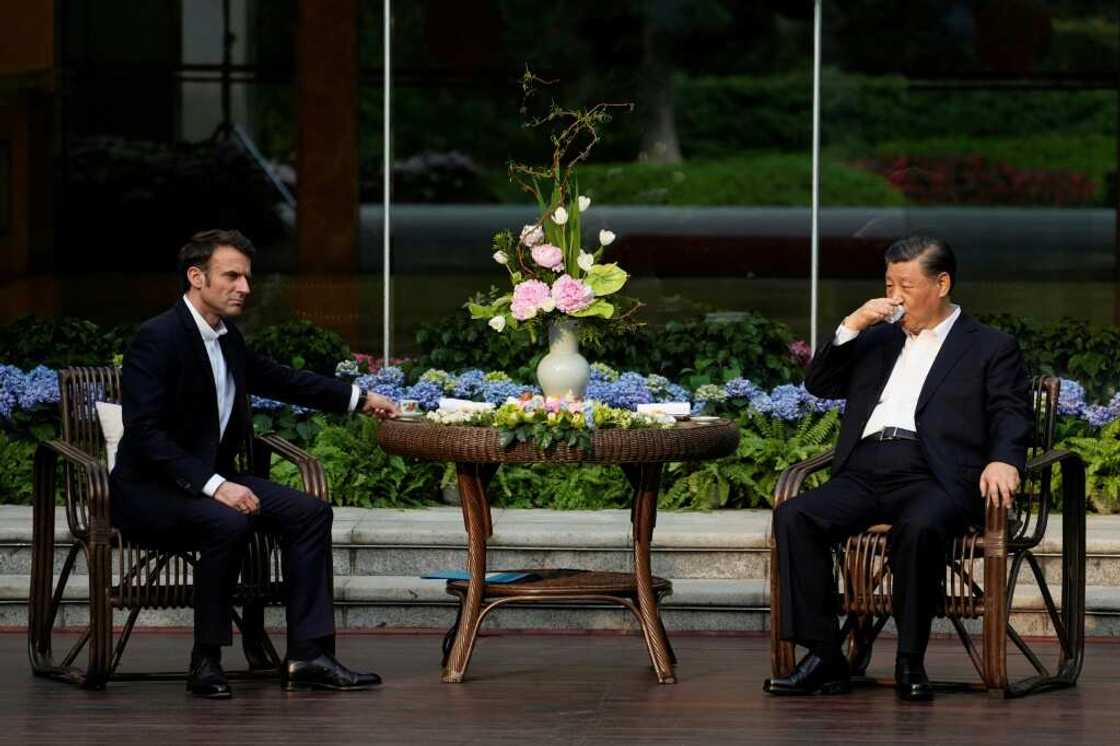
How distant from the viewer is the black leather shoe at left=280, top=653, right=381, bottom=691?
6668 mm

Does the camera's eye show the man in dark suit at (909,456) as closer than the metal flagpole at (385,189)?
Yes

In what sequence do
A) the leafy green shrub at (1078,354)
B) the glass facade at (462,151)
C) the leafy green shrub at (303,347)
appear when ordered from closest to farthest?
the leafy green shrub at (1078,354), the leafy green shrub at (303,347), the glass facade at (462,151)

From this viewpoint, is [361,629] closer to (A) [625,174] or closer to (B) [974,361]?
(B) [974,361]

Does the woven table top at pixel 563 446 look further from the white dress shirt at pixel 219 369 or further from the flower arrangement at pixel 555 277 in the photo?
the white dress shirt at pixel 219 369

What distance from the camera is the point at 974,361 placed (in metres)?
6.71

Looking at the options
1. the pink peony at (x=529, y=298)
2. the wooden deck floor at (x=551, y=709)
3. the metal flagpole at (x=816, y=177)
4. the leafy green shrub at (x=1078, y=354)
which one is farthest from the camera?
the metal flagpole at (x=816, y=177)

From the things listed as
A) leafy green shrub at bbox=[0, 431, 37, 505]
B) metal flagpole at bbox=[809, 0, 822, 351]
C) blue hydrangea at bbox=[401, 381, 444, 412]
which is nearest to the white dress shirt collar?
leafy green shrub at bbox=[0, 431, 37, 505]

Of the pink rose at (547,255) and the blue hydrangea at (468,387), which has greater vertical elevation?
the pink rose at (547,255)

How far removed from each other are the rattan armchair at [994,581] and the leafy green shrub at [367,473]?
87.4 inches

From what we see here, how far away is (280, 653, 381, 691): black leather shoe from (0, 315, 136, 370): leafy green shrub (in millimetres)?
3300

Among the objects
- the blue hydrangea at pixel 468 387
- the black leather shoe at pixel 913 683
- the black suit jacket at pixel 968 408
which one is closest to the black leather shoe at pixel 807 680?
the black leather shoe at pixel 913 683

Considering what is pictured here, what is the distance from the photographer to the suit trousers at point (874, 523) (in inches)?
255

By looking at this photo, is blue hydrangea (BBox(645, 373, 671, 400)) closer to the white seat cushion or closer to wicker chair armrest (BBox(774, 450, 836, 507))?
wicker chair armrest (BBox(774, 450, 836, 507))

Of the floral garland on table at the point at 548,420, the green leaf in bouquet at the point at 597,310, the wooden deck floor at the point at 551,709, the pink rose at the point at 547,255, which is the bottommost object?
the wooden deck floor at the point at 551,709
